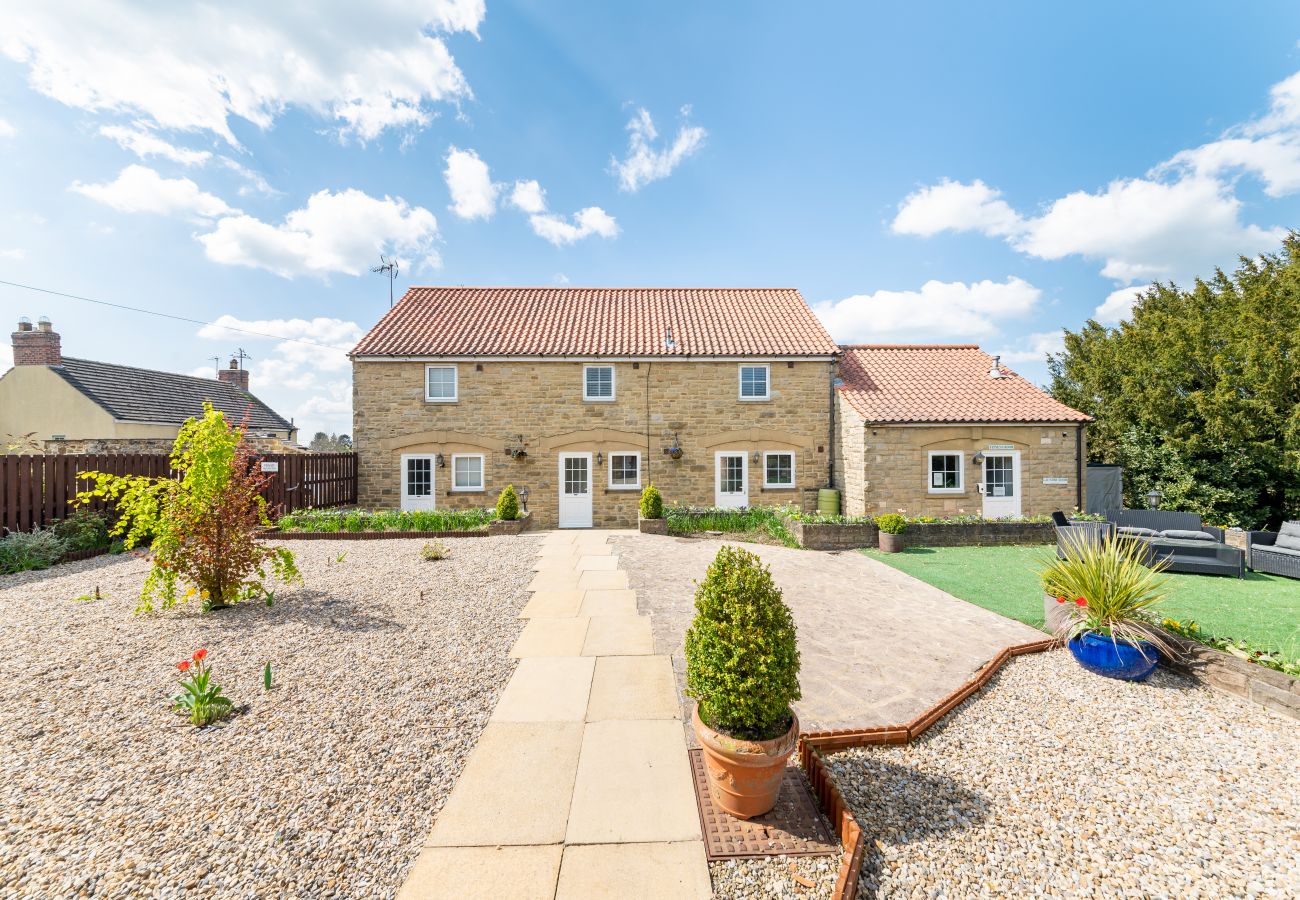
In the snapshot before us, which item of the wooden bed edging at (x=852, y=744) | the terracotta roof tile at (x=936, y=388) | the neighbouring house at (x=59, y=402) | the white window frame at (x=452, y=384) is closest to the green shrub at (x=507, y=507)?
the white window frame at (x=452, y=384)

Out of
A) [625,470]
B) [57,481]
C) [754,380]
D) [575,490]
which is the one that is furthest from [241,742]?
[754,380]

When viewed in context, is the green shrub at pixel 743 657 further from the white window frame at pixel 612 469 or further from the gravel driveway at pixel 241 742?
the white window frame at pixel 612 469

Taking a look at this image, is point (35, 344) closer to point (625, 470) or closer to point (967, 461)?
point (625, 470)

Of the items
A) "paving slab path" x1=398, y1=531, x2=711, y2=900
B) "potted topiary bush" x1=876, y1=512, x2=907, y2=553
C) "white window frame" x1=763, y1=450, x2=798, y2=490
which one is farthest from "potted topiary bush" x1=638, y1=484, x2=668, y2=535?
"paving slab path" x1=398, y1=531, x2=711, y2=900

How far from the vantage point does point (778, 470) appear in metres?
15.9

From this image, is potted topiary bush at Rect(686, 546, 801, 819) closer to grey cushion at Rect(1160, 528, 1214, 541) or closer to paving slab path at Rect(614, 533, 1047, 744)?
paving slab path at Rect(614, 533, 1047, 744)

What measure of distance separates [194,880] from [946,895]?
3967 millimetres

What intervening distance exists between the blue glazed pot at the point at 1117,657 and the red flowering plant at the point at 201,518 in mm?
9527

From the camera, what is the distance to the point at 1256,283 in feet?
51.8

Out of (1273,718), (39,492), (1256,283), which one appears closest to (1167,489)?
(1256,283)

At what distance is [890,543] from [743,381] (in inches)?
270

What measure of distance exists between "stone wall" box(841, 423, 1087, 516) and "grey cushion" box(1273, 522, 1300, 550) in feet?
15.7

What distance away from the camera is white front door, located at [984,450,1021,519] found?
14.5 metres

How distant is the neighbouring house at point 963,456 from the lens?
14.2m
